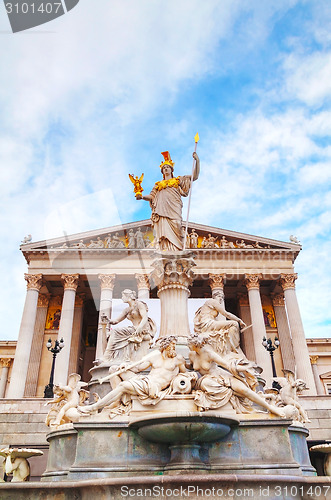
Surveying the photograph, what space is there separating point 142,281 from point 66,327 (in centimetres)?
707

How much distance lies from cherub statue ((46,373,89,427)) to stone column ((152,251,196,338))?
7.48 feet

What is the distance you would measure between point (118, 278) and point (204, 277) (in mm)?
7383

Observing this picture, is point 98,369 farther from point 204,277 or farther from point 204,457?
point 204,277

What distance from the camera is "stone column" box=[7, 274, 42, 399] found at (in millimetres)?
29359

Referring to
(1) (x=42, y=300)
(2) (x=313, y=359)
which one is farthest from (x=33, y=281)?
(2) (x=313, y=359)

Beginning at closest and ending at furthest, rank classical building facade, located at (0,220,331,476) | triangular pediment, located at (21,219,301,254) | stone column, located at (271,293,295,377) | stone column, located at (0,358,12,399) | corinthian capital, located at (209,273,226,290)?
classical building facade, located at (0,220,331,476) → corinthian capital, located at (209,273,226,290) → stone column, located at (271,293,295,377) → triangular pediment, located at (21,219,301,254) → stone column, located at (0,358,12,399)

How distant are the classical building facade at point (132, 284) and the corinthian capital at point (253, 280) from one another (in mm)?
84

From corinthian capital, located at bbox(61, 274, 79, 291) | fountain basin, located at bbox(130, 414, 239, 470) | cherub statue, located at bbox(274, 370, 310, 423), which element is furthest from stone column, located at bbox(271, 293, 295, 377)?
fountain basin, located at bbox(130, 414, 239, 470)

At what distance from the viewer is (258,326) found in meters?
32.7

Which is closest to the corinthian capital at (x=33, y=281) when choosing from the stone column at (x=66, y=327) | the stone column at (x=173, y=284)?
the stone column at (x=66, y=327)

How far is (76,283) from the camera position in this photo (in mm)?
34812

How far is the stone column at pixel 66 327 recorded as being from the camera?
30.0 meters

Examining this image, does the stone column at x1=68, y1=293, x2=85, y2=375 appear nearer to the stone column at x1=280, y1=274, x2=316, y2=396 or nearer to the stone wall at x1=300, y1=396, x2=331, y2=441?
the stone column at x1=280, y1=274, x2=316, y2=396

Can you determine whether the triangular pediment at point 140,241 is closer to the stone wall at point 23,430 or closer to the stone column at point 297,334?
the stone column at point 297,334
